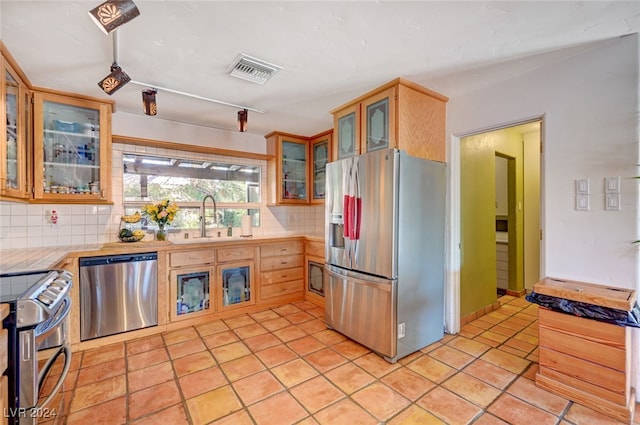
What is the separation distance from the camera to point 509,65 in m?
2.21

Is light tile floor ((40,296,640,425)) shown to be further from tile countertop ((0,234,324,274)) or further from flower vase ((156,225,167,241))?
flower vase ((156,225,167,241))

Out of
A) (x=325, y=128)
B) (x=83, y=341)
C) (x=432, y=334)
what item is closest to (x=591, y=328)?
(x=432, y=334)

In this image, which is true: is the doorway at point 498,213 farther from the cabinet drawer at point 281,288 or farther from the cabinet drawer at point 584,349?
the cabinet drawer at point 281,288

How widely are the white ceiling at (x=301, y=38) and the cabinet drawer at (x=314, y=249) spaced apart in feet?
6.05

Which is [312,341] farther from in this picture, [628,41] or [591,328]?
[628,41]

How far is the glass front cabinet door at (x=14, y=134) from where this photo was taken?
1.98m

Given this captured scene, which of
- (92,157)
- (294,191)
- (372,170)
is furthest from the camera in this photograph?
(294,191)

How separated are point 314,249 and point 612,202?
2.76 metres

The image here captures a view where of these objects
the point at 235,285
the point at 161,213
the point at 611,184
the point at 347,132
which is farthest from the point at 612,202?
the point at 161,213

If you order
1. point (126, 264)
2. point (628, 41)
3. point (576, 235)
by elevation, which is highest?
point (628, 41)

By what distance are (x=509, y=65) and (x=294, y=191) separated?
111 inches

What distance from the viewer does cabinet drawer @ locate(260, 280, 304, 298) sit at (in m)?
3.59

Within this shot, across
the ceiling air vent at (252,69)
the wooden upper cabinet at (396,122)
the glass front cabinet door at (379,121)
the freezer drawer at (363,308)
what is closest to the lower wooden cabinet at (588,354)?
the freezer drawer at (363,308)

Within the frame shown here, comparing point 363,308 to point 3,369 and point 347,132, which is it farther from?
point 3,369
